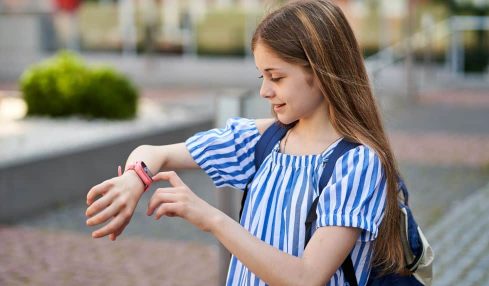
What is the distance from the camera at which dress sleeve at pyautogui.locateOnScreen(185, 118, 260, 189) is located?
2678mm

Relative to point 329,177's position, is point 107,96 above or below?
below

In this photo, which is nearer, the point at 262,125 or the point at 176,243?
the point at 262,125

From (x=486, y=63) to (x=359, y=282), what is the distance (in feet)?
61.5

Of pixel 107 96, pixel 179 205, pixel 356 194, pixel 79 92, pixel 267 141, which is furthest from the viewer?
pixel 79 92

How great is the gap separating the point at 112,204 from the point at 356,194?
572mm

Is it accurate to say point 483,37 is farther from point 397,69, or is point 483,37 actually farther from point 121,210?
point 121,210

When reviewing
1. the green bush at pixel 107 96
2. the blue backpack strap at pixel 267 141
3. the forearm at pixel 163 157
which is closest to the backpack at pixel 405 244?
the blue backpack strap at pixel 267 141

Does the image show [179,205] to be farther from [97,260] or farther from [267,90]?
[97,260]

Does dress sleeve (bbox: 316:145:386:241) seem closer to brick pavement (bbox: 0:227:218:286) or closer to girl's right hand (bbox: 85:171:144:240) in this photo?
girl's right hand (bbox: 85:171:144:240)

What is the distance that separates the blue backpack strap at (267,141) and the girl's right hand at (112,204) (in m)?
0.42

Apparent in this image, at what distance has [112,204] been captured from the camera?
7.31 ft

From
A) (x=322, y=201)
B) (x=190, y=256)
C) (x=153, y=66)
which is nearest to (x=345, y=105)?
(x=322, y=201)

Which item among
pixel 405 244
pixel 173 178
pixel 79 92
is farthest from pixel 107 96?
pixel 173 178

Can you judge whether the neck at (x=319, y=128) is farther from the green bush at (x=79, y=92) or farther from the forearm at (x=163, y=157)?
the green bush at (x=79, y=92)
